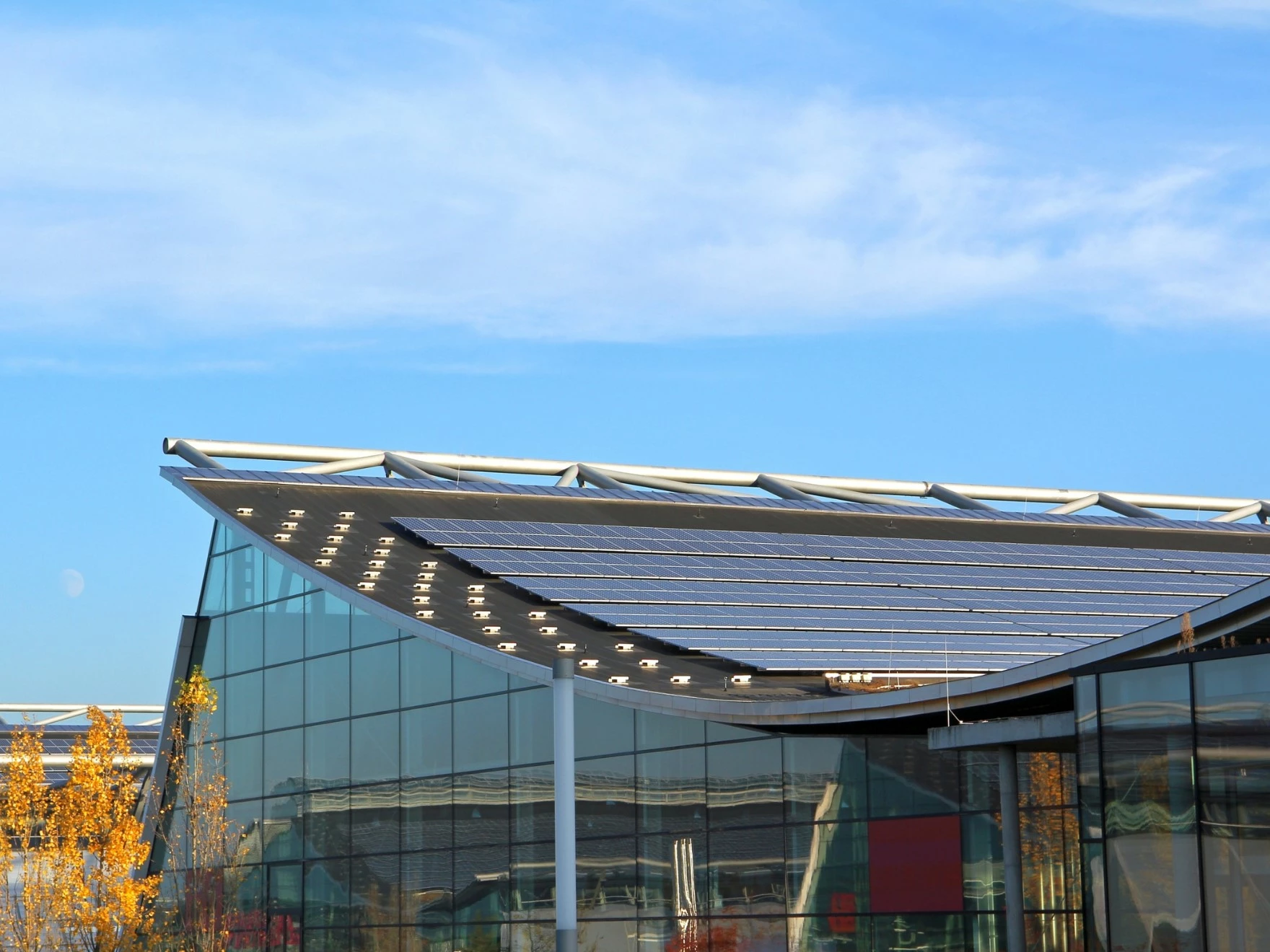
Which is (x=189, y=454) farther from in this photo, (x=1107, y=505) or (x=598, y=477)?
(x=1107, y=505)

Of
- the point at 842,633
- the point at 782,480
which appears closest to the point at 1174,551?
the point at 782,480

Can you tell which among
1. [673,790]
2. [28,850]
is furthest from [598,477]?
[28,850]

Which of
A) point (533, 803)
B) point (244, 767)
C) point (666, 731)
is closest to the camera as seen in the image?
point (666, 731)

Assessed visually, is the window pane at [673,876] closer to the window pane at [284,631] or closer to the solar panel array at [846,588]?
the solar panel array at [846,588]

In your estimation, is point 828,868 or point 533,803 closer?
A: point 828,868

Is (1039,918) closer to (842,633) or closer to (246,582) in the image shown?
(842,633)

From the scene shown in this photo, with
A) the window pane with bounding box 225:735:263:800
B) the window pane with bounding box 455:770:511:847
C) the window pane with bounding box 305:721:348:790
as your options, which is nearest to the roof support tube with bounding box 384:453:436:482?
the window pane with bounding box 225:735:263:800

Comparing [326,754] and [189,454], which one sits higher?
[189,454]

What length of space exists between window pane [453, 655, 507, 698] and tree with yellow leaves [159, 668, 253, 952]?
17.7ft

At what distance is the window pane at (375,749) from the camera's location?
125 feet

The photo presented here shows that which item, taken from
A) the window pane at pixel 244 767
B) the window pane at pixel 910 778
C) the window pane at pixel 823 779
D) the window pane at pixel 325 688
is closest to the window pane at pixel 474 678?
the window pane at pixel 325 688

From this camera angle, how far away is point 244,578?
43.8 metres

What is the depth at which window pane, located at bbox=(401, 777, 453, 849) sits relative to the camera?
36.5m

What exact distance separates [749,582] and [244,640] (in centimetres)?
1159
